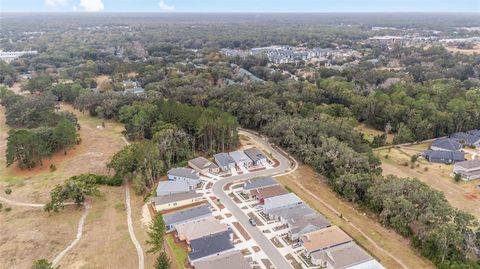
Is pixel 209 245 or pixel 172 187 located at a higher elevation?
pixel 209 245

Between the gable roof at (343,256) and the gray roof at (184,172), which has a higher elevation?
the gable roof at (343,256)

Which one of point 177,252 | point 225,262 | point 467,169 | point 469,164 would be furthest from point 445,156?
point 177,252

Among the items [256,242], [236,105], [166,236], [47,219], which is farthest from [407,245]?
[236,105]

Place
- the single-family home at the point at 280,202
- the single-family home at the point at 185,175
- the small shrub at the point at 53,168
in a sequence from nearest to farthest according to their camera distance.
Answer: the single-family home at the point at 280,202 → the single-family home at the point at 185,175 → the small shrub at the point at 53,168

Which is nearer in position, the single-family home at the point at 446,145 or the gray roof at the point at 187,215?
the gray roof at the point at 187,215

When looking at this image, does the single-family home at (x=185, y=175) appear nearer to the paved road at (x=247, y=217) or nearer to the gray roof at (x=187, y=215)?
the paved road at (x=247, y=217)

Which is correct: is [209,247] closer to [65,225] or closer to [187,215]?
[187,215]

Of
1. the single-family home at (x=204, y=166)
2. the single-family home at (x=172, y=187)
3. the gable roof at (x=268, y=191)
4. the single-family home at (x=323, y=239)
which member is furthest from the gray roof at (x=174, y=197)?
the single-family home at (x=323, y=239)
